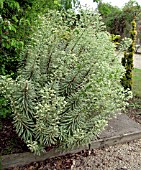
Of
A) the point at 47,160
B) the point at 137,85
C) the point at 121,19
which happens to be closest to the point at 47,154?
the point at 47,160

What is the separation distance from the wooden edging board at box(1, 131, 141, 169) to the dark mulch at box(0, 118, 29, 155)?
57mm

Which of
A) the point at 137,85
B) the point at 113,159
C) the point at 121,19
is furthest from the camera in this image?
the point at 121,19

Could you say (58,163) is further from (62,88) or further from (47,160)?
(62,88)

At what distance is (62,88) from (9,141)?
79 cm

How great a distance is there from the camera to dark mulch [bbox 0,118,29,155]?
2.23 m

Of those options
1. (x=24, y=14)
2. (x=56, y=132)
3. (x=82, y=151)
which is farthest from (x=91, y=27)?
(x=82, y=151)

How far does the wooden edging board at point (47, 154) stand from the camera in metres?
2.16

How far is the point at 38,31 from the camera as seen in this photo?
229cm

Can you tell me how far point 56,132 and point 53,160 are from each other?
0.55m

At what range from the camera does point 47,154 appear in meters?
2.34

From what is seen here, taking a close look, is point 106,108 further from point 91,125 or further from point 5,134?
point 5,134

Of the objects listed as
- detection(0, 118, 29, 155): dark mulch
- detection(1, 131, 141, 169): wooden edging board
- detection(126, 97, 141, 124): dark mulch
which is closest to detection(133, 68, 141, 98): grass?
detection(126, 97, 141, 124): dark mulch

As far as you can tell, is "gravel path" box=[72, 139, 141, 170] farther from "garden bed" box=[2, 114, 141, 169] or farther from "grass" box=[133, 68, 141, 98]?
"grass" box=[133, 68, 141, 98]

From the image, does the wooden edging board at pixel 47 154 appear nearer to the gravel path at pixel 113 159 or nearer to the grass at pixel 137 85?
the gravel path at pixel 113 159
